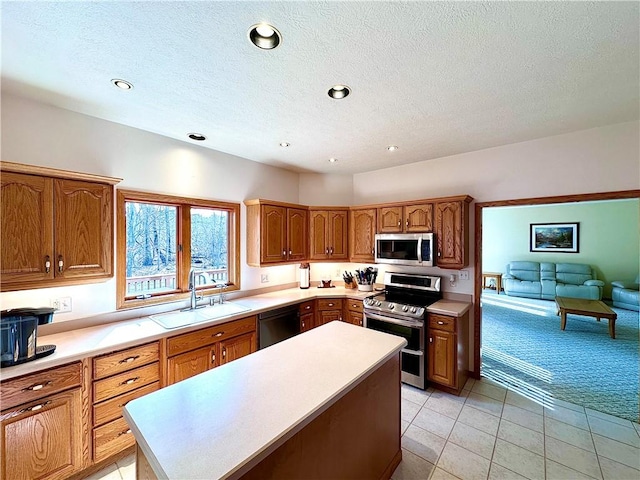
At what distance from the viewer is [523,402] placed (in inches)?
107

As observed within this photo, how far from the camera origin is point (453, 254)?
3.11 metres

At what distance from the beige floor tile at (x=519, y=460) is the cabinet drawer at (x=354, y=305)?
6.00 feet

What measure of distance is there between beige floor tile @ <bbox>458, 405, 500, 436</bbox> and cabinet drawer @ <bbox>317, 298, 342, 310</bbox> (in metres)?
1.76

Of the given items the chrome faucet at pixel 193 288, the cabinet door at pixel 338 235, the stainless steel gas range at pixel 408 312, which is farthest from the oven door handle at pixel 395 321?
the chrome faucet at pixel 193 288

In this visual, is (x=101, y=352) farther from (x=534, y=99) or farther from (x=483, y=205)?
(x=483, y=205)

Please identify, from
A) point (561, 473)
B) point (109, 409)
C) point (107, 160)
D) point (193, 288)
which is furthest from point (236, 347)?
point (561, 473)

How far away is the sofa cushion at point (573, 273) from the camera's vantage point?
6488mm

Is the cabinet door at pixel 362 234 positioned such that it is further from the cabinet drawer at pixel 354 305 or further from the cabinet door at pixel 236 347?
the cabinet door at pixel 236 347

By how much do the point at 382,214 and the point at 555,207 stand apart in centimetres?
620

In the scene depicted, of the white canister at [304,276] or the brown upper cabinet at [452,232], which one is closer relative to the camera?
the brown upper cabinet at [452,232]

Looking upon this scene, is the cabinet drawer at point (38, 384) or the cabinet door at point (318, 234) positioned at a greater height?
the cabinet door at point (318, 234)

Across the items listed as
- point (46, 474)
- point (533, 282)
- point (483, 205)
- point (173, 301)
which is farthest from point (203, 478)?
point (533, 282)

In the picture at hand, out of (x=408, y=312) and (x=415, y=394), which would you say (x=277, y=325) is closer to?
(x=408, y=312)

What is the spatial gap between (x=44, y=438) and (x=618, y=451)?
165 inches
